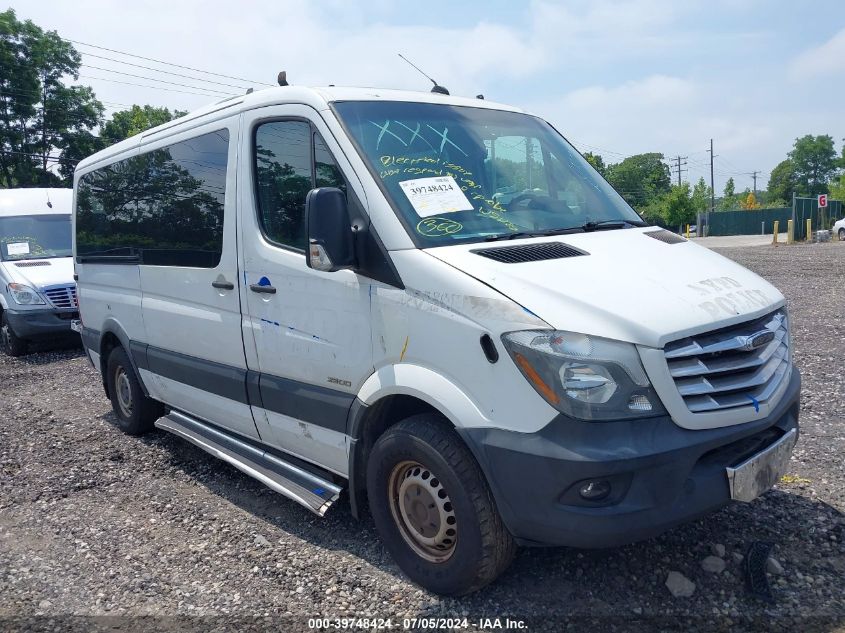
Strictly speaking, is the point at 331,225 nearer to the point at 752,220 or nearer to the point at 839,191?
the point at 752,220

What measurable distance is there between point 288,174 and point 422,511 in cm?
194

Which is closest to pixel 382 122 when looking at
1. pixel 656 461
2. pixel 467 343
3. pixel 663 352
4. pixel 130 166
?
pixel 467 343

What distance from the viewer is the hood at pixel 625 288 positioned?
277 cm

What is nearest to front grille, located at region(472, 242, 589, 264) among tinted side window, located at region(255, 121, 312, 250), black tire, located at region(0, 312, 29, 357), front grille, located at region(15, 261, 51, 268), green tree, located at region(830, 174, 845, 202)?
tinted side window, located at region(255, 121, 312, 250)

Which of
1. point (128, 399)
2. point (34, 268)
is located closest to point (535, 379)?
point (128, 399)

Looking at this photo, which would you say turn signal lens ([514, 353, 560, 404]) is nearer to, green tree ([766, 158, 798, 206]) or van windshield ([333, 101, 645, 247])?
van windshield ([333, 101, 645, 247])

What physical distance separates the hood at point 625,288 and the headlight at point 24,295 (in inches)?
374

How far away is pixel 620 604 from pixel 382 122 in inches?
103

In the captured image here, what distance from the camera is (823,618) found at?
3.03 meters

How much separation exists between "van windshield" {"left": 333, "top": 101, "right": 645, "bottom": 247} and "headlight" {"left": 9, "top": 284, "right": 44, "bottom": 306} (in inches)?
348

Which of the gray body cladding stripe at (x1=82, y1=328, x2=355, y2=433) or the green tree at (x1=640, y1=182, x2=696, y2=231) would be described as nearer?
the gray body cladding stripe at (x1=82, y1=328, x2=355, y2=433)

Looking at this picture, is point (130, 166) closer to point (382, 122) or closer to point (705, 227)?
point (382, 122)

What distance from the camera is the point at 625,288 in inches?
118

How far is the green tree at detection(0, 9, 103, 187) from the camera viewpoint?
124ft
